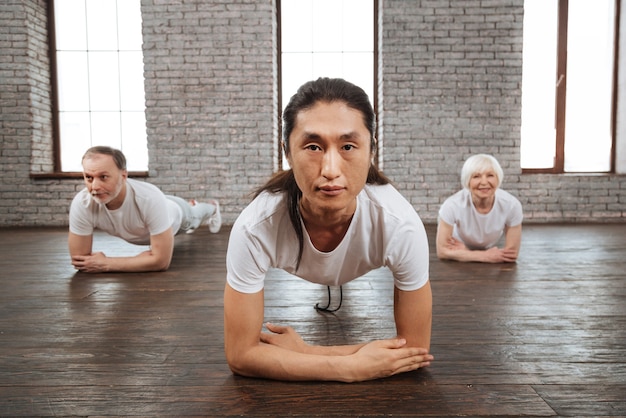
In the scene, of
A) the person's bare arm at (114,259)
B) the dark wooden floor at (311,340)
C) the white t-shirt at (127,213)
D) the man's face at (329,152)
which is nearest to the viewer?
the man's face at (329,152)

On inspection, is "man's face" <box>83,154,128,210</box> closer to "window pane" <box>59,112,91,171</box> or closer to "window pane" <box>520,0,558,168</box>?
"window pane" <box>59,112,91,171</box>

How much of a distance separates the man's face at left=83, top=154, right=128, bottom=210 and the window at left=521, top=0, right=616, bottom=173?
4.98 meters

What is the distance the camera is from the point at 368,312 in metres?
2.11

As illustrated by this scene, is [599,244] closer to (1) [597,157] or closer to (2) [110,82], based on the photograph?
(1) [597,157]

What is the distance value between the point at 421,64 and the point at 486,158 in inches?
→ 115

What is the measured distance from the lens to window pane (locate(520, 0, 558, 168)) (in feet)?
18.9

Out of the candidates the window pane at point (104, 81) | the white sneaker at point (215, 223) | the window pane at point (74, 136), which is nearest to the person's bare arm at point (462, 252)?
the white sneaker at point (215, 223)

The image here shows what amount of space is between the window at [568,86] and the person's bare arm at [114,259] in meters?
4.74

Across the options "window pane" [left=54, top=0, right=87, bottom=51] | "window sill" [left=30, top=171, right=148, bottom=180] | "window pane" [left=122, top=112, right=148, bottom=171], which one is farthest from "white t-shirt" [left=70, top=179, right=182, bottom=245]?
"window pane" [left=54, top=0, right=87, bottom=51]

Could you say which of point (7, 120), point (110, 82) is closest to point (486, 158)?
point (110, 82)

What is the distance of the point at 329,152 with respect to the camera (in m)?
1.14

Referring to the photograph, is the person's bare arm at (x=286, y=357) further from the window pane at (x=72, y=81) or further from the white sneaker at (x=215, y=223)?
the window pane at (x=72, y=81)

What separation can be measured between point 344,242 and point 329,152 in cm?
34

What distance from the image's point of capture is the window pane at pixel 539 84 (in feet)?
18.9
